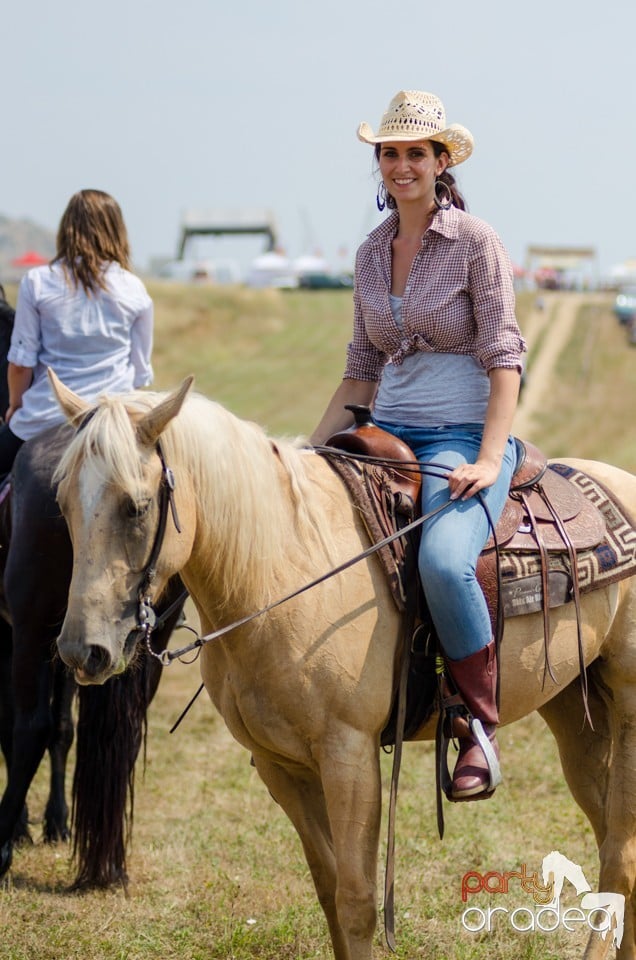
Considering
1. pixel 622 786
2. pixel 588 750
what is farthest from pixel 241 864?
pixel 622 786

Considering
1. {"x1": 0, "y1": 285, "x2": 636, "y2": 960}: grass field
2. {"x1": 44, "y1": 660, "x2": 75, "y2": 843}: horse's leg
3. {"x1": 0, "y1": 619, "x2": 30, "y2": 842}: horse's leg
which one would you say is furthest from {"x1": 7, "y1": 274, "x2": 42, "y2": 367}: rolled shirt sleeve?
{"x1": 0, "y1": 285, "x2": 636, "y2": 960}: grass field

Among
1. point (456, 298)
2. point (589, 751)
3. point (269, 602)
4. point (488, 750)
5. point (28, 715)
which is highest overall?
point (456, 298)

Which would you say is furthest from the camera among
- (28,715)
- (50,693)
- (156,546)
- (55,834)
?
(55,834)

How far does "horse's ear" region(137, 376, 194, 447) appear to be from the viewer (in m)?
3.28

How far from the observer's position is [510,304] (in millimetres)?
3998

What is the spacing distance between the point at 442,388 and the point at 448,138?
873 mm

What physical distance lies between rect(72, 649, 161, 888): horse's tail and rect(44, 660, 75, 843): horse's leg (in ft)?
2.18

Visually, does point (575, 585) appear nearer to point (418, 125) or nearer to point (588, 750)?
point (588, 750)

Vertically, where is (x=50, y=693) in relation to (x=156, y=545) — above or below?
below

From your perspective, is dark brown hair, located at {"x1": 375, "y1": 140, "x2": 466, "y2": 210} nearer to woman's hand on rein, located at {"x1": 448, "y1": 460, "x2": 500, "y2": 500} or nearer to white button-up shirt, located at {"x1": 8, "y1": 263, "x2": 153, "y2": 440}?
woman's hand on rein, located at {"x1": 448, "y1": 460, "x2": 500, "y2": 500}

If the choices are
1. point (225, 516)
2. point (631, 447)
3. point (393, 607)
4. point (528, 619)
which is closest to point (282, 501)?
point (225, 516)

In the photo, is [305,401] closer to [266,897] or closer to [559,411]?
[559,411]

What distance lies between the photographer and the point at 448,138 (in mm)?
4059

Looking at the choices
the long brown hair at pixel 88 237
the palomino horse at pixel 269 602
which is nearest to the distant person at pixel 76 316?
the long brown hair at pixel 88 237
